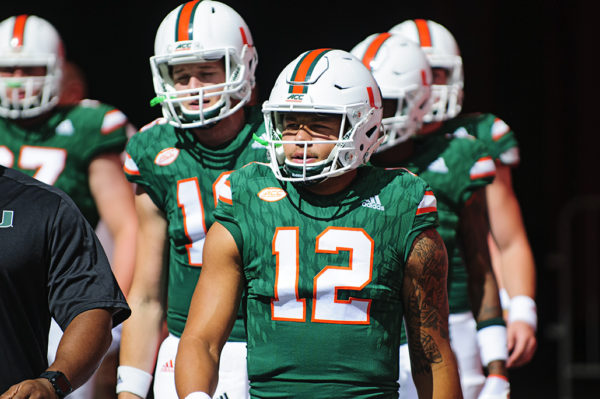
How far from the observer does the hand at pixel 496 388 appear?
4547mm

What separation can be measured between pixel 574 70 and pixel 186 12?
6.30 metres

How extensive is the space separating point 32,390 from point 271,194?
0.99 meters

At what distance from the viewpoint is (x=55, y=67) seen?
537 centimetres

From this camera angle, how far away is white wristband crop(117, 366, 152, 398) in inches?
168

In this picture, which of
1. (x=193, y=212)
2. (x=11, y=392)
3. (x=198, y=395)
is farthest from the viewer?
(x=193, y=212)

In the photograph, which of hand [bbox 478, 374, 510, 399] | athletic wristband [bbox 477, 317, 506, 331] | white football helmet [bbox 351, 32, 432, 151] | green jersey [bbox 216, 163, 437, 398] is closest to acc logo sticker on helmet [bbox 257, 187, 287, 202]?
green jersey [bbox 216, 163, 437, 398]

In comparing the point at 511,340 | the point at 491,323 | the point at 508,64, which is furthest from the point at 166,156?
the point at 508,64

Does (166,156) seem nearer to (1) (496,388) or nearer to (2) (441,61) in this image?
(1) (496,388)

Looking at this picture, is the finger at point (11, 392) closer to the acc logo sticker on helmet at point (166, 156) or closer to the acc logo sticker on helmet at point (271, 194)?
the acc logo sticker on helmet at point (271, 194)

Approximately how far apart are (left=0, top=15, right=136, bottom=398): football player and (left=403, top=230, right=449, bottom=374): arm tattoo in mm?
1849

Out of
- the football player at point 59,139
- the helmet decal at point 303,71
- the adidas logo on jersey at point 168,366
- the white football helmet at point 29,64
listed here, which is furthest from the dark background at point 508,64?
the helmet decal at point 303,71

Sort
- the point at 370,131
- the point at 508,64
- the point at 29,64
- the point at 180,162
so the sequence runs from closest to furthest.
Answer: the point at 370,131, the point at 180,162, the point at 29,64, the point at 508,64

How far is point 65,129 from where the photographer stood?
5199 millimetres

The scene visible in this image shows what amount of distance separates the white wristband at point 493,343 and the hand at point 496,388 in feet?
0.22
